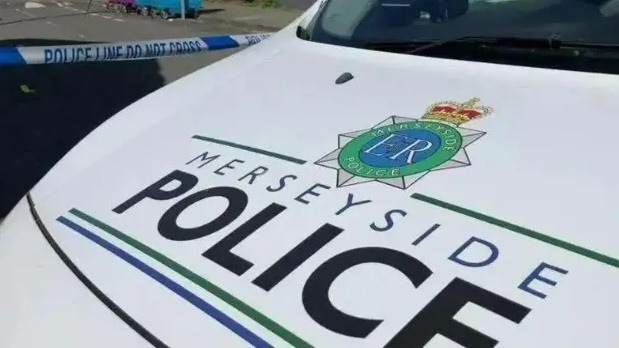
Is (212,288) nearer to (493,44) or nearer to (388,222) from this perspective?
(388,222)

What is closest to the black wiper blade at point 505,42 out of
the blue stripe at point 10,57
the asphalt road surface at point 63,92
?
the blue stripe at point 10,57

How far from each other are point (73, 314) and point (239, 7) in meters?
18.1

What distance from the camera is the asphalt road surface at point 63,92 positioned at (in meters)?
6.11

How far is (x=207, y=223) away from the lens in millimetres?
1663

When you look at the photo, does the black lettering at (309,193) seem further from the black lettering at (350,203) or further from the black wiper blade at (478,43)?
the black wiper blade at (478,43)

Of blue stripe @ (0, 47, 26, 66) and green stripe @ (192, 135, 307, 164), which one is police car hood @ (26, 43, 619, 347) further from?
blue stripe @ (0, 47, 26, 66)

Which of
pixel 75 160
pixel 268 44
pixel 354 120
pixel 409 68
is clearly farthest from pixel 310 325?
pixel 268 44

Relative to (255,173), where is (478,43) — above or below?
above

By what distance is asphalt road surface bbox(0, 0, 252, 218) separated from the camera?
611 cm

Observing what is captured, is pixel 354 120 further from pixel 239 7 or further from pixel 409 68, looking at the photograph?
pixel 239 7

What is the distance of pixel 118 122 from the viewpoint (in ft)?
7.67

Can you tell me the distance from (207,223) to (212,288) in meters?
0.25

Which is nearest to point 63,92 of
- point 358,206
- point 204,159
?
point 204,159

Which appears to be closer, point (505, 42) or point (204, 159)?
point (204, 159)
